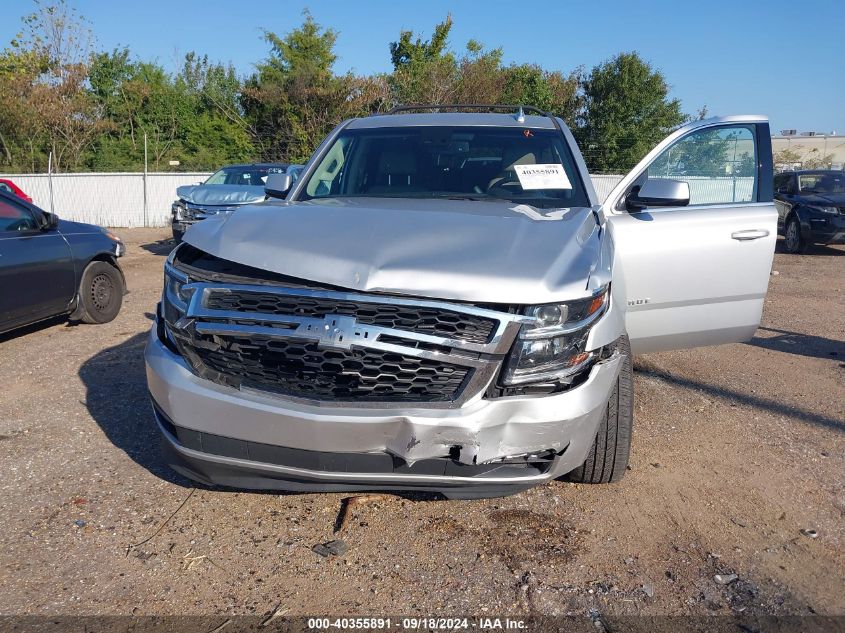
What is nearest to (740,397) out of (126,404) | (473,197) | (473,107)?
(473,197)

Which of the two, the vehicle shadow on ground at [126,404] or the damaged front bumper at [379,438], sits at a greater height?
the damaged front bumper at [379,438]

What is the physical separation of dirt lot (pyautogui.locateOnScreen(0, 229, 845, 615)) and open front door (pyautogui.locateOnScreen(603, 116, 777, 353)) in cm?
67

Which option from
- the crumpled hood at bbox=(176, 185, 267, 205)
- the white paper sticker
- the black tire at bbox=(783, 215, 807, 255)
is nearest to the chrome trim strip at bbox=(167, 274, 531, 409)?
the white paper sticker

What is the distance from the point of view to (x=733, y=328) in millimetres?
4559

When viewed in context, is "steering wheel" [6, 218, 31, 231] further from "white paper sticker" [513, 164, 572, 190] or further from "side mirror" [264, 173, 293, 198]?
"white paper sticker" [513, 164, 572, 190]

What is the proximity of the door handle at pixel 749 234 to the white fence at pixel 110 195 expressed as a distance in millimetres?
18078

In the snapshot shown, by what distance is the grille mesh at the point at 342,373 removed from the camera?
2.68 m

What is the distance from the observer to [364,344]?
2627 millimetres

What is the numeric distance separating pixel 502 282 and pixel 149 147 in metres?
29.5

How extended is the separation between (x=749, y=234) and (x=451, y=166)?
1895 millimetres

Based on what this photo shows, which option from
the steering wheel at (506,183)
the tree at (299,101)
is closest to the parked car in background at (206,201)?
the steering wheel at (506,183)

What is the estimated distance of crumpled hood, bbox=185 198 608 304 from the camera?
267cm

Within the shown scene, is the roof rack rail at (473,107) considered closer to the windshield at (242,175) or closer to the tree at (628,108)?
the windshield at (242,175)

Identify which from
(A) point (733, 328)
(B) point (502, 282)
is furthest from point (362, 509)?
(A) point (733, 328)
